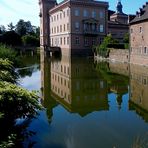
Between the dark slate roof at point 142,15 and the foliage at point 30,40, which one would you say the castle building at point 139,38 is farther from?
the foliage at point 30,40

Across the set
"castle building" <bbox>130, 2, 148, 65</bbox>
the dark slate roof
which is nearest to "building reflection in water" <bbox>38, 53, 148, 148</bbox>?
"castle building" <bbox>130, 2, 148, 65</bbox>

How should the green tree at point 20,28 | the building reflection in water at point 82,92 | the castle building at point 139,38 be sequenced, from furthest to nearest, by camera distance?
the green tree at point 20,28 < the castle building at point 139,38 < the building reflection in water at point 82,92

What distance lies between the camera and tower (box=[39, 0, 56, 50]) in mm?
80125

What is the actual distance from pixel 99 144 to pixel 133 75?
62.4 ft

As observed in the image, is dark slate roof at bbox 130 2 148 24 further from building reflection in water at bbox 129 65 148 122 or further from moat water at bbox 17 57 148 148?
moat water at bbox 17 57 148 148

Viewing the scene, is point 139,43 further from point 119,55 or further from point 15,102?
point 15,102

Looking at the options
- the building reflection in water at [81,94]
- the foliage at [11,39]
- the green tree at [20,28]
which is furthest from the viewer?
the green tree at [20,28]

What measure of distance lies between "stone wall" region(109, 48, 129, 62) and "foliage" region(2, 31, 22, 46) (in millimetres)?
45826

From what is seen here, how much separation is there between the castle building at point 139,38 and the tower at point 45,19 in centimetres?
4103

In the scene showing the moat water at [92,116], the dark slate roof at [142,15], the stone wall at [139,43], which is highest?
the dark slate roof at [142,15]

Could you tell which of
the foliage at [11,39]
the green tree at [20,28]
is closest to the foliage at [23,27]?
the green tree at [20,28]

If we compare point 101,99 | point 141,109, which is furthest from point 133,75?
point 141,109

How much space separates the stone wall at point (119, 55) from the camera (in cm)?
4220

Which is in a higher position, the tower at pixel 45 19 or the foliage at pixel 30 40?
the tower at pixel 45 19
